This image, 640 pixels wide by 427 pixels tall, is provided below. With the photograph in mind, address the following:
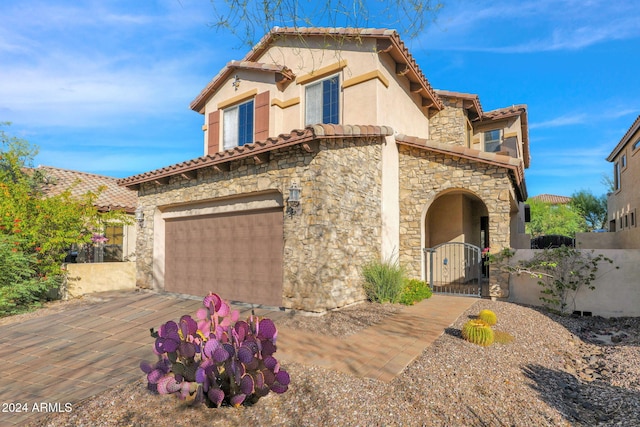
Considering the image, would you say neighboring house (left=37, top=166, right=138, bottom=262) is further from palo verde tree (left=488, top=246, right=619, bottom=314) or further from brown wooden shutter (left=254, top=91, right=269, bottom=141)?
palo verde tree (left=488, top=246, right=619, bottom=314)

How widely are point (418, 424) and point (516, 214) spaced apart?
16.7 m

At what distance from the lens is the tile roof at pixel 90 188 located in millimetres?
15156

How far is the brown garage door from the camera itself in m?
8.81

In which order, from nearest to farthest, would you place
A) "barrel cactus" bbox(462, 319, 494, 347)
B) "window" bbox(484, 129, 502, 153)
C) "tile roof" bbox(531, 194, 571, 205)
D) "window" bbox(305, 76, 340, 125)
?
"barrel cactus" bbox(462, 319, 494, 347), "window" bbox(305, 76, 340, 125), "window" bbox(484, 129, 502, 153), "tile roof" bbox(531, 194, 571, 205)

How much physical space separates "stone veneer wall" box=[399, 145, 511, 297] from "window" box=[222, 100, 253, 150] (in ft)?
19.3

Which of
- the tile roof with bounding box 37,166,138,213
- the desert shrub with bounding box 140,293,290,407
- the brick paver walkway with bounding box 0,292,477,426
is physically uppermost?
the tile roof with bounding box 37,166,138,213

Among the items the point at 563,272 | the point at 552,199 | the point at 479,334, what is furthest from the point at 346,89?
the point at 552,199

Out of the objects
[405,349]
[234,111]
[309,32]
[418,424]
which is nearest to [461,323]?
[405,349]

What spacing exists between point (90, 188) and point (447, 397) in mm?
17884

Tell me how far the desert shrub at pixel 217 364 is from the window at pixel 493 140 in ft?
51.8

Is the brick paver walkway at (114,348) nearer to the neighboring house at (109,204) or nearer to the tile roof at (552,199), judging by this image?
the neighboring house at (109,204)

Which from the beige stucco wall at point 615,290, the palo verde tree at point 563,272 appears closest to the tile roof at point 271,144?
the palo verde tree at point 563,272

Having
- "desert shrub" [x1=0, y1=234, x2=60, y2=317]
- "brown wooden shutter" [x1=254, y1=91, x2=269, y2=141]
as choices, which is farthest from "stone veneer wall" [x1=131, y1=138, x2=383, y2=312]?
"desert shrub" [x1=0, y1=234, x2=60, y2=317]

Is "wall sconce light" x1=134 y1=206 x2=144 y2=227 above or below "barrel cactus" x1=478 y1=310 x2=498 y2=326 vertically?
above
